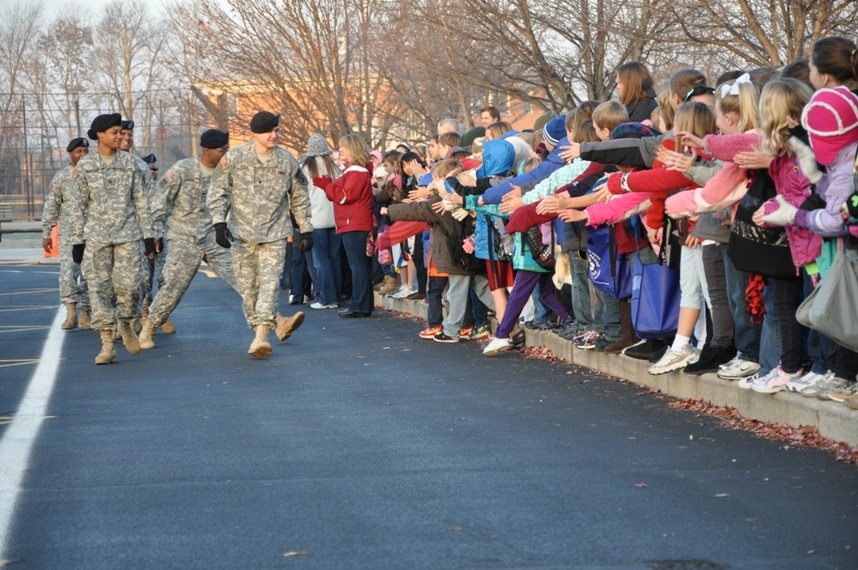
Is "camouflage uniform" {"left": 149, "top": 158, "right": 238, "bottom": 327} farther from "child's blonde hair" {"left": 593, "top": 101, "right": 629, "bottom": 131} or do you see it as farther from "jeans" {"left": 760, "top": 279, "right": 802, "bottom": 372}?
"jeans" {"left": 760, "top": 279, "right": 802, "bottom": 372}

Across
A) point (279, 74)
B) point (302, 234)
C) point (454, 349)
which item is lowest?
point (454, 349)

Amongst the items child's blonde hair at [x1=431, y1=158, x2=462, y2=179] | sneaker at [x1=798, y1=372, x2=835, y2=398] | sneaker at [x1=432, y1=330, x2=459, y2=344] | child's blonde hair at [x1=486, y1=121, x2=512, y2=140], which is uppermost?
child's blonde hair at [x1=486, y1=121, x2=512, y2=140]

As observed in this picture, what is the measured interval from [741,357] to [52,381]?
17.4ft

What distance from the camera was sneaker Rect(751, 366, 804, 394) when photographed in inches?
305

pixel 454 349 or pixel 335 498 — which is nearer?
pixel 335 498

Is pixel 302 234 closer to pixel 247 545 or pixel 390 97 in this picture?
pixel 247 545

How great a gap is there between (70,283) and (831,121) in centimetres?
1094

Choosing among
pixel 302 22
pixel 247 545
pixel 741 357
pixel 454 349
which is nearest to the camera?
pixel 247 545

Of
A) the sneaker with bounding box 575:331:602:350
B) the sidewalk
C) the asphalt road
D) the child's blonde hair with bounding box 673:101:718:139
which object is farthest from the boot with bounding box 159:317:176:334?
the child's blonde hair with bounding box 673:101:718:139

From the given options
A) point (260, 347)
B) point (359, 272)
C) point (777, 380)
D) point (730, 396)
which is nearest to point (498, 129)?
point (260, 347)

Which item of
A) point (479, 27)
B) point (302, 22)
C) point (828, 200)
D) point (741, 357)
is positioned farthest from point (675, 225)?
point (302, 22)

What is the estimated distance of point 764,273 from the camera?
307 inches

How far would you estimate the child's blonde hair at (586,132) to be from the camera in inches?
419

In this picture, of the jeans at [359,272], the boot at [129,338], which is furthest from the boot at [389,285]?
the boot at [129,338]
